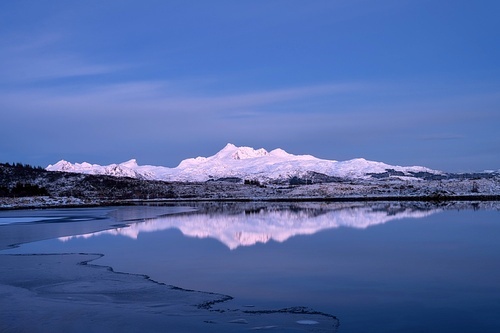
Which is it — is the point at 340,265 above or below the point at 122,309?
above

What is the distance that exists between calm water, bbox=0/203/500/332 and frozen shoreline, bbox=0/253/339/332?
63 centimetres

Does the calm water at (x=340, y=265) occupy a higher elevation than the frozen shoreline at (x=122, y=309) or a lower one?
higher

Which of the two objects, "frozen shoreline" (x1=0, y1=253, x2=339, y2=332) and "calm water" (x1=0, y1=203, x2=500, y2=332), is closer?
"frozen shoreline" (x1=0, y1=253, x2=339, y2=332)

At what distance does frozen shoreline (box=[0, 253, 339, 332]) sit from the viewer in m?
8.95

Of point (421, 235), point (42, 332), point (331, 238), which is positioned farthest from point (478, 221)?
point (42, 332)

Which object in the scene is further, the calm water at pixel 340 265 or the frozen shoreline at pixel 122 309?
the calm water at pixel 340 265

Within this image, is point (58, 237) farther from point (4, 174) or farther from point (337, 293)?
point (4, 174)

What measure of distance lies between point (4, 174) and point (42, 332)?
109m

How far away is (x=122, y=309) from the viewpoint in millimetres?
10164

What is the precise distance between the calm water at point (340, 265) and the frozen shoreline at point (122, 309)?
2.05 feet

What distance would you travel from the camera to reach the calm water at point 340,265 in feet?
31.7

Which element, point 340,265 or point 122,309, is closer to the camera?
point 122,309

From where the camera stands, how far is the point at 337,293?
11109mm

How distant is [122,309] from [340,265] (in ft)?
20.3
